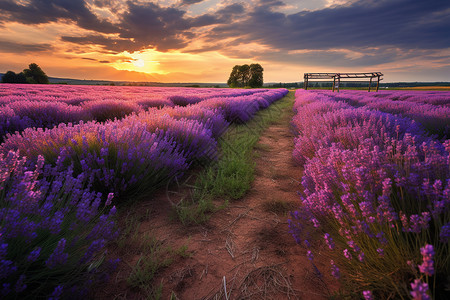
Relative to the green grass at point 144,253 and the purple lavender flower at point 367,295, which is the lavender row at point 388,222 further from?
the green grass at point 144,253

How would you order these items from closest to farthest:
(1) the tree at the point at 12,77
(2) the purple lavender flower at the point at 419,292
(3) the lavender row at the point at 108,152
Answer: (2) the purple lavender flower at the point at 419,292, (3) the lavender row at the point at 108,152, (1) the tree at the point at 12,77

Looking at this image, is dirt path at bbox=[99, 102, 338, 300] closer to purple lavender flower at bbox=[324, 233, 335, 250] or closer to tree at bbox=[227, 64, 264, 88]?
purple lavender flower at bbox=[324, 233, 335, 250]

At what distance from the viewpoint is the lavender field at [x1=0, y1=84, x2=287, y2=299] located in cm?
92

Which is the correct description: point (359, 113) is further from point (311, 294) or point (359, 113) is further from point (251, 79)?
point (251, 79)

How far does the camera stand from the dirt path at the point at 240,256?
1304 millimetres

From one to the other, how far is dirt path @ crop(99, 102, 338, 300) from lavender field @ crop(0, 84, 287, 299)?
315 mm

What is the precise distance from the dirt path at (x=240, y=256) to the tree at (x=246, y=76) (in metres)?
70.0

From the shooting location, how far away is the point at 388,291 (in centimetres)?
101

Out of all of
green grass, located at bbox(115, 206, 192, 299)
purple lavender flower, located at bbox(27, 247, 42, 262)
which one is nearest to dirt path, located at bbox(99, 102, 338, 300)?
green grass, located at bbox(115, 206, 192, 299)

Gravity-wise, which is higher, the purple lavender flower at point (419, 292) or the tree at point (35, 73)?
the tree at point (35, 73)

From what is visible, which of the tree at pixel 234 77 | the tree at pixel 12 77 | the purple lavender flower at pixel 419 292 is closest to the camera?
the purple lavender flower at pixel 419 292

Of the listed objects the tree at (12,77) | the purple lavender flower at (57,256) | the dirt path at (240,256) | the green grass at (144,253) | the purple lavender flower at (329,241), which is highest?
the tree at (12,77)

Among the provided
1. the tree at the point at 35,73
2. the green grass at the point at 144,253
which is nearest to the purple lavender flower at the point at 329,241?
the green grass at the point at 144,253

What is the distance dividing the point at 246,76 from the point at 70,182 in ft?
239
